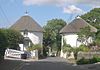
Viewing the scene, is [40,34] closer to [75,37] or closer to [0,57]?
[75,37]

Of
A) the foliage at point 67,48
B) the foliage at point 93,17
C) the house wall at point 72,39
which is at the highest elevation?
the foliage at point 93,17

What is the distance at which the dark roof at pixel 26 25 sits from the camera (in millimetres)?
95137

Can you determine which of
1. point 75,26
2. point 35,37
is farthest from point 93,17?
point 35,37


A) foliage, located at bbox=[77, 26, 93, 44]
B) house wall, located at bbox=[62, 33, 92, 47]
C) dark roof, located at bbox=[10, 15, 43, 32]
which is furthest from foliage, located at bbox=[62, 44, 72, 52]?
dark roof, located at bbox=[10, 15, 43, 32]

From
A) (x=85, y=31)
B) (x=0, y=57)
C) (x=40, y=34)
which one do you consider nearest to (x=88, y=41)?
(x=85, y=31)

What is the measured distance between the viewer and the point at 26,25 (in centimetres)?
9594

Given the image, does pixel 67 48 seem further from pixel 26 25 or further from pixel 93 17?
pixel 93 17

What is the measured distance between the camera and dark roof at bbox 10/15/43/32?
9514cm

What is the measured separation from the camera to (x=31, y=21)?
9706cm

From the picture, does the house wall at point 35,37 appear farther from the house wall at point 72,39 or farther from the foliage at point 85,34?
the foliage at point 85,34

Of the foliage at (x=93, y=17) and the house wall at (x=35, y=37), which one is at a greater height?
the foliage at (x=93, y=17)

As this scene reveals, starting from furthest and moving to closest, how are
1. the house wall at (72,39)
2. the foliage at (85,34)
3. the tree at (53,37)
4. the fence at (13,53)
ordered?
the tree at (53,37)
the house wall at (72,39)
the foliage at (85,34)
the fence at (13,53)

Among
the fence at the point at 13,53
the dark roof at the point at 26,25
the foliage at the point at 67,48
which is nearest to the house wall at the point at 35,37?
the dark roof at the point at 26,25

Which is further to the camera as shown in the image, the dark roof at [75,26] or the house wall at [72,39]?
the dark roof at [75,26]
